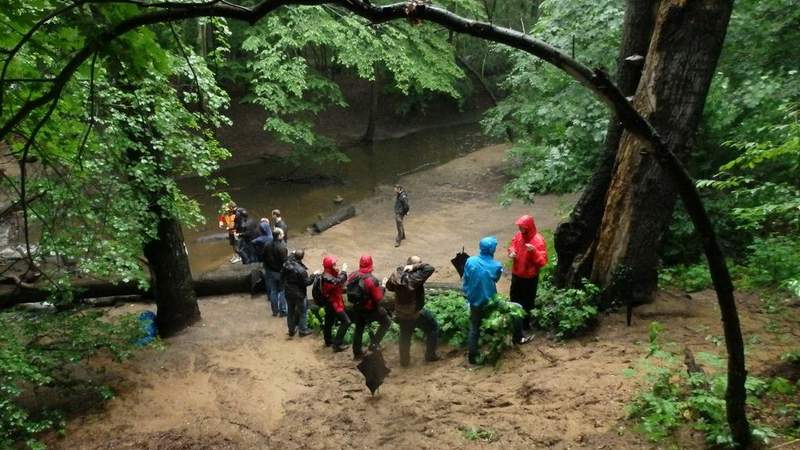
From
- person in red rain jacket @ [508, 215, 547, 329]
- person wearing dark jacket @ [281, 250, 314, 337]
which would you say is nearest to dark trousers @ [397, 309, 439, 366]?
person in red rain jacket @ [508, 215, 547, 329]

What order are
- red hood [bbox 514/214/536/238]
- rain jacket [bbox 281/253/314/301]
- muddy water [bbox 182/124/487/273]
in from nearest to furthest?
red hood [bbox 514/214/536/238] < rain jacket [bbox 281/253/314/301] < muddy water [bbox 182/124/487/273]

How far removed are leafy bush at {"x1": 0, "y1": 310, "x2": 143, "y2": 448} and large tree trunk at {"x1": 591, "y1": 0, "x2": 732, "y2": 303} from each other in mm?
6833

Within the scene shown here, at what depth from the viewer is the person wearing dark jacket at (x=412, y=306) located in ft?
24.0

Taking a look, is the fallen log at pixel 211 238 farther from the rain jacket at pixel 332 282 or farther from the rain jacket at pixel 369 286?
the rain jacket at pixel 369 286

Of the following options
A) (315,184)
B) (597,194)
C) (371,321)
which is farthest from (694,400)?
(315,184)

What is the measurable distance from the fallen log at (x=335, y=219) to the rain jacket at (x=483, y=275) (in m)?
10.9

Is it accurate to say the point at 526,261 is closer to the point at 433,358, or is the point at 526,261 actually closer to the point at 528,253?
the point at 528,253

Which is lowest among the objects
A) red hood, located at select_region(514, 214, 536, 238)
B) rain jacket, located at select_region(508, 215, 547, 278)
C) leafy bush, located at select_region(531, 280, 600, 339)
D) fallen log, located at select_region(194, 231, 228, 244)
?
leafy bush, located at select_region(531, 280, 600, 339)

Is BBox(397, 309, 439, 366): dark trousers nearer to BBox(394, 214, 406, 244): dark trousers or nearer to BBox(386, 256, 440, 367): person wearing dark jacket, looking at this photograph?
BBox(386, 256, 440, 367): person wearing dark jacket

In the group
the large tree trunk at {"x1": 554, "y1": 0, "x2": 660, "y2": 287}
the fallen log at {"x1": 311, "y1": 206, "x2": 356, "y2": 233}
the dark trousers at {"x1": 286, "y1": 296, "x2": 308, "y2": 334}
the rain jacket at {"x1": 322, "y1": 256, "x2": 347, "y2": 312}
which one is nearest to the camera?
the large tree trunk at {"x1": 554, "y1": 0, "x2": 660, "y2": 287}

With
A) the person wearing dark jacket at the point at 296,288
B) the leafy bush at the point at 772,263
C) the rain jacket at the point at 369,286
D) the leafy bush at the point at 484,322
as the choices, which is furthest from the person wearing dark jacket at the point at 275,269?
the leafy bush at the point at 772,263

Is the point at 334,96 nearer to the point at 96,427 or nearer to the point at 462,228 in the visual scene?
the point at 462,228

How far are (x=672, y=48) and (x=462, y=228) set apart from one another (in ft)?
35.5

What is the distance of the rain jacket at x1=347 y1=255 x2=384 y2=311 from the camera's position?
7637 millimetres
